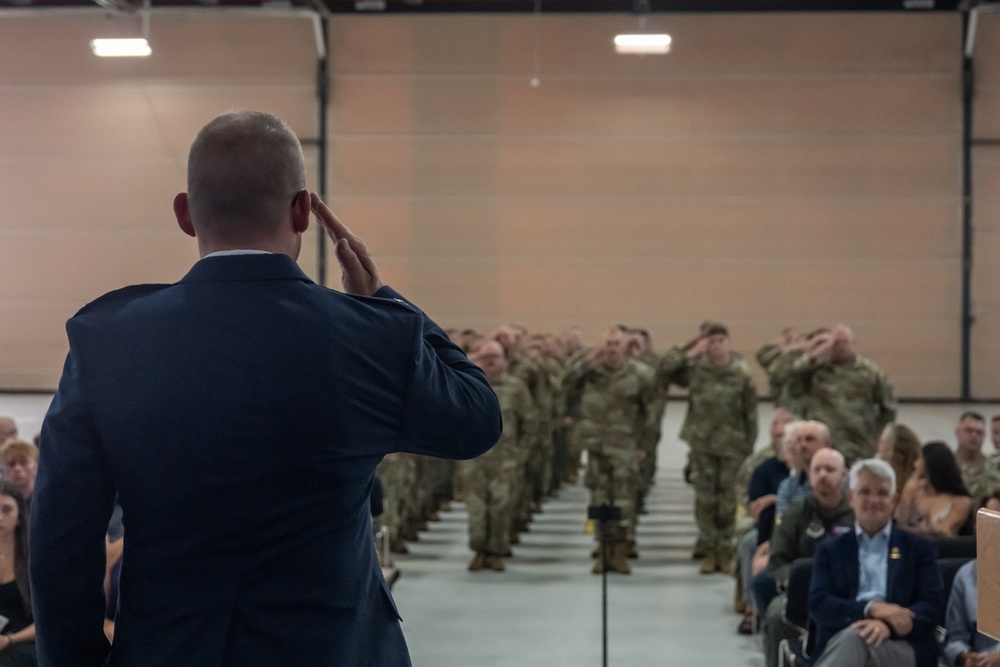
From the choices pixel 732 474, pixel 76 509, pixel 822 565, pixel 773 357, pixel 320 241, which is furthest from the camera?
pixel 320 241

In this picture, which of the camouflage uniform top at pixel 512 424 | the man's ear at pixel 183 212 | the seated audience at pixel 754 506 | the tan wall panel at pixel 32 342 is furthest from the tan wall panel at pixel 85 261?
the man's ear at pixel 183 212

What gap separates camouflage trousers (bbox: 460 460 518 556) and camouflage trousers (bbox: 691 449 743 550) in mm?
1365

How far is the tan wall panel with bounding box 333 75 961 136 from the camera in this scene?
16781 millimetres

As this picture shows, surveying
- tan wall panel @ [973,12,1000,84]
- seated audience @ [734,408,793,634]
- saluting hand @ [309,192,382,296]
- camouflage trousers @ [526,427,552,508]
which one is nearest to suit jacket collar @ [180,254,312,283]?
saluting hand @ [309,192,382,296]

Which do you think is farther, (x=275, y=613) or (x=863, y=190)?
(x=863, y=190)

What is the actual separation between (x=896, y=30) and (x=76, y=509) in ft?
56.3

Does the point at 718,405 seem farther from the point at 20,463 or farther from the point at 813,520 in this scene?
the point at 20,463

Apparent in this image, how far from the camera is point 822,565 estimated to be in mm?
4398

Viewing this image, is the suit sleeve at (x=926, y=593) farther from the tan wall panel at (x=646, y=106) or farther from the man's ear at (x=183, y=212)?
the tan wall panel at (x=646, y=106)

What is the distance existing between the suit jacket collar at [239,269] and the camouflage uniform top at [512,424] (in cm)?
670

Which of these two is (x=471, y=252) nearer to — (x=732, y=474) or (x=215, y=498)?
(x=732, y=474)

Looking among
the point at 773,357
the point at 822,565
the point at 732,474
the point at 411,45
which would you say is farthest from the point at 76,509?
the point at 411,45

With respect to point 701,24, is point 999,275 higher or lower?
lower

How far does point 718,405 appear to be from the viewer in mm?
8750
